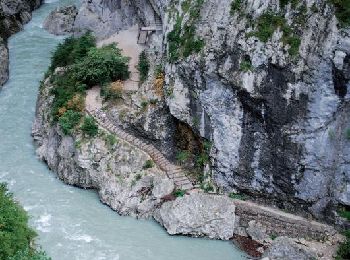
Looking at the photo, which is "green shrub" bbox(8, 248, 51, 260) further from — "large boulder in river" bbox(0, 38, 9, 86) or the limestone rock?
"large boulder in river" bbox(0, 38, 9, 86)

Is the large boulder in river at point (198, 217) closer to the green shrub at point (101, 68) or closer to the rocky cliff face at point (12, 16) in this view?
the green shrub at point (101, 68)

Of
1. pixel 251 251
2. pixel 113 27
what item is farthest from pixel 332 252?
pixel 113 27

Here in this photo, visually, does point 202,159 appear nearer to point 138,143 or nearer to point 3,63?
point 138,143

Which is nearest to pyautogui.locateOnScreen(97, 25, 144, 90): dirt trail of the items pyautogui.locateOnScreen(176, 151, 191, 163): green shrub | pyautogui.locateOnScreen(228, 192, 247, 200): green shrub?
pyautogui.locateOnScreen(176, 151, 191, 163): green shrub

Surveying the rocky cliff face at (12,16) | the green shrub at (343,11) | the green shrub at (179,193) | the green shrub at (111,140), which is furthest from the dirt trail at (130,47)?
the green shrub at (343,11)

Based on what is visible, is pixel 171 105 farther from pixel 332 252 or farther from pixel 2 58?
pixel 2 58

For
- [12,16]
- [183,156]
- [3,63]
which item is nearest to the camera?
[183,156]

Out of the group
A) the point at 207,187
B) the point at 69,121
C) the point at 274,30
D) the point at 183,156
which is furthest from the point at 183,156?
the point at 274,30
